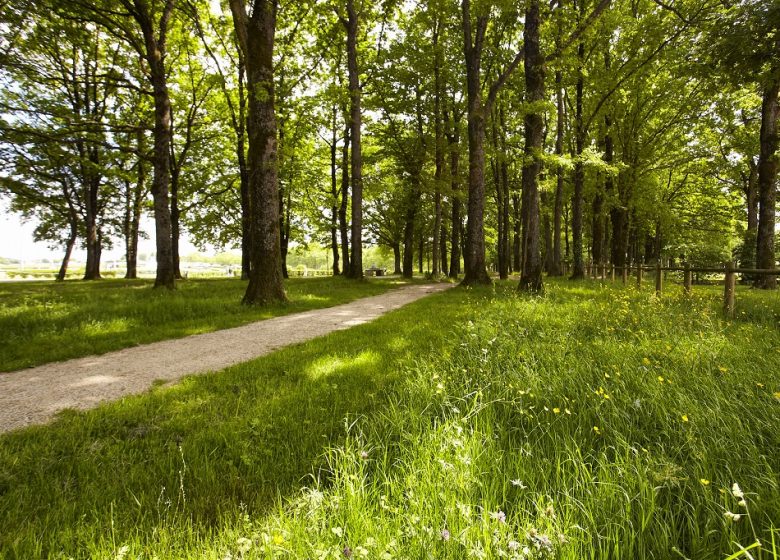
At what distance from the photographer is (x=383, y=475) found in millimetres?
2275

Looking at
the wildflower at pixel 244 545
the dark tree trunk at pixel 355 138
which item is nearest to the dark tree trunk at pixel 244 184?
the dark tree trunk at pixel 355 138

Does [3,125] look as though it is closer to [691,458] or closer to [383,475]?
[383,475]

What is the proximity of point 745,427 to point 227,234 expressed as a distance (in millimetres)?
34857

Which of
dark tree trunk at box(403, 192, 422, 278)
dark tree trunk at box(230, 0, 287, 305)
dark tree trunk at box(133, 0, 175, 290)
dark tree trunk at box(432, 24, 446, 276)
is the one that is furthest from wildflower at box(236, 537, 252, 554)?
dark tree trunk at box(403, 192, 422, 278)

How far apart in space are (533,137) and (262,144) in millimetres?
9219

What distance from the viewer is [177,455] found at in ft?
8.98

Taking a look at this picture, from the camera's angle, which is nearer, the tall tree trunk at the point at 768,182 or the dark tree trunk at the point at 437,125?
the tall tree trunk at the point at 768,182

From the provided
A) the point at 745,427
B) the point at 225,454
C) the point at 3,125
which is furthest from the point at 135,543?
the point at 3,125

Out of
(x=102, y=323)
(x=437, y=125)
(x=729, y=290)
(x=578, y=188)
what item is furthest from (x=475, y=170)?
(x=102, y=323)

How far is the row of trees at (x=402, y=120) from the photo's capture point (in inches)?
435

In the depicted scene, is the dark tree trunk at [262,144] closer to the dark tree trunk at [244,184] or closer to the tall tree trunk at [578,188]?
the dark tree trunk at [244,184]

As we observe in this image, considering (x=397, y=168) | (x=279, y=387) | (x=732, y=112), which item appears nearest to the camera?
(x=279, y=387)

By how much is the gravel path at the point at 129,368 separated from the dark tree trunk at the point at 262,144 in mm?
2490

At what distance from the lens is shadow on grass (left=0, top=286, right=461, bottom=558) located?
2.04 metres
